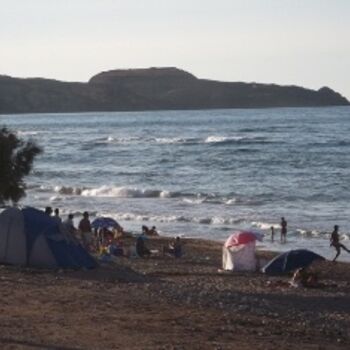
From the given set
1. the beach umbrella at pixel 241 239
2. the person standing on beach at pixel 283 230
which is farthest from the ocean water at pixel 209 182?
the beach umbrella at pixel 241 239

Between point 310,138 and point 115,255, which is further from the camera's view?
point 310,138

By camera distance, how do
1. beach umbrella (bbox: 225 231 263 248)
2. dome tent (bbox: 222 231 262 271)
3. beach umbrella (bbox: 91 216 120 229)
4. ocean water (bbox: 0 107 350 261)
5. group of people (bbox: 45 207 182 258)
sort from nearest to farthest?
dome tent (bbox: 222 231 262 271) → beach umbrella (bbox: 225 231 263 248) → group of people (bbox: 45 207 182 258) → beach umbrella (bbox: 91 216 120 229) → ocean water (bbox: 0 107 350 261)

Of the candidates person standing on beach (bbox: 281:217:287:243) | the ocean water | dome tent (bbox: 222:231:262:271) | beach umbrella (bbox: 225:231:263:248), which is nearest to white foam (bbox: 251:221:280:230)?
the ocean water

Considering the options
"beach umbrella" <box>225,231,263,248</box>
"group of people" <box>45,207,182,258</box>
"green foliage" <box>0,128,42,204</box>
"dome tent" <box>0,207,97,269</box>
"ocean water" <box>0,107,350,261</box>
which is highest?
"green foliage" <box>0,128,42,204</box>

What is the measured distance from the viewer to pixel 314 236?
3491cm

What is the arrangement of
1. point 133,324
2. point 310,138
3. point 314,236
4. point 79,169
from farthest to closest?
point 310,138 → point 79,169 → point 314,236 → point 133,324

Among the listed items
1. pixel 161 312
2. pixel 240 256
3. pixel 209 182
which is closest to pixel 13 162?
pixel 240 256

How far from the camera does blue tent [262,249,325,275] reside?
2442 centimetres

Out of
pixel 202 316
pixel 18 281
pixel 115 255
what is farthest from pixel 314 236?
pixel 202 316

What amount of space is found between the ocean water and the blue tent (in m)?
6.03

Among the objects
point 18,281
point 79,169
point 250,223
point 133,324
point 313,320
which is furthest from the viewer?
point 79,169

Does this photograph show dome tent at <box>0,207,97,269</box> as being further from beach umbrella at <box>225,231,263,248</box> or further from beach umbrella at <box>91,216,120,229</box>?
beach umbrella at <box>91,216,120,229</box>

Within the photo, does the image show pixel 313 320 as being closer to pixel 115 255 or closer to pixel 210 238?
pixel 115 255

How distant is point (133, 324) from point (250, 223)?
82.4 feet
